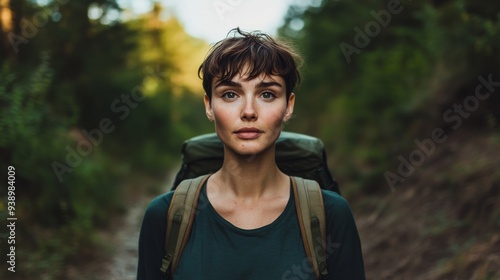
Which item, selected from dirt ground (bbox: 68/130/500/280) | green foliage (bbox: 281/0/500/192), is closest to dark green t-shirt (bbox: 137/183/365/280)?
dirt ground (bbox: 68/130/500/280)

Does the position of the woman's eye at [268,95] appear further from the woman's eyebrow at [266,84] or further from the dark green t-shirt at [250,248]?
the dark green t-shirt at [250,248]

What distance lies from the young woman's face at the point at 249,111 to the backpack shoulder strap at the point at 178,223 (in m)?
0.32

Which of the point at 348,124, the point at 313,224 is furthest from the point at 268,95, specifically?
the point at 348,124

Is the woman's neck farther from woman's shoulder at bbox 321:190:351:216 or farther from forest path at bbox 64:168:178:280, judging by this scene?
forest path at bbox 64:168:178:280

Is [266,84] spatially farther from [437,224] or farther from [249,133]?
[437,224]

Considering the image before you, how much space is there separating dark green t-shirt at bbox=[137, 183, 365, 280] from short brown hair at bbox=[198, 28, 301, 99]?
25.4 inches

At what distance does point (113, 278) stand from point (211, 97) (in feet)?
16.9

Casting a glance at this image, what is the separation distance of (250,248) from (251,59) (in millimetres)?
901

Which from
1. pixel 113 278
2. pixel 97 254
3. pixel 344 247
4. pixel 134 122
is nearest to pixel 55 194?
pixel 97 254

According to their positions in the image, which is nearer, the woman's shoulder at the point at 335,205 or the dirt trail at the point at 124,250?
the woman's shoulder at the point at 335,205

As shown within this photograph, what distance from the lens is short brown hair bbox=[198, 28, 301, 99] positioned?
249 centimetres

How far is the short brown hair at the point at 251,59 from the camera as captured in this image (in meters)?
2.49

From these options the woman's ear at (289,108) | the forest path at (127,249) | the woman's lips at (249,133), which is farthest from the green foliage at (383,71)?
the forest path at (127,249)

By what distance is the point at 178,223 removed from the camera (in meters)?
2.42
